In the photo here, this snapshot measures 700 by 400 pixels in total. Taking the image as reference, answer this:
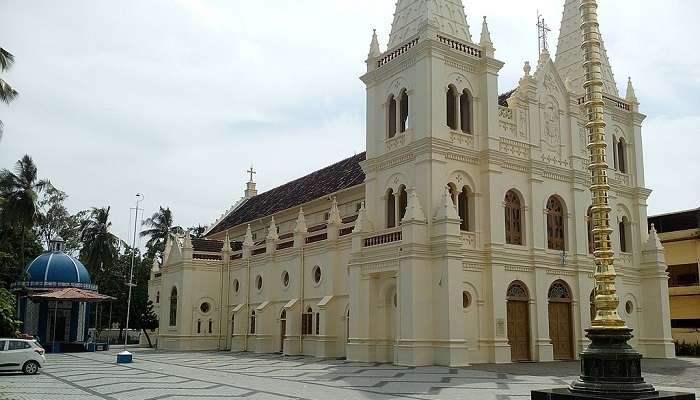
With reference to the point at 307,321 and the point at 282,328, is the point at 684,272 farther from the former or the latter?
the point at 282,328

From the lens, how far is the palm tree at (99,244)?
62406 mm

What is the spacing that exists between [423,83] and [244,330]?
21192 millimetres

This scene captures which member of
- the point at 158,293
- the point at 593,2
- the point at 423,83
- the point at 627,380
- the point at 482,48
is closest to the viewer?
the point at 627,380

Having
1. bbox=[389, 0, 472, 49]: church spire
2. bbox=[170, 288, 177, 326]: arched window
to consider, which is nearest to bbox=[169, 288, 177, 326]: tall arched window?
bbox=[170, 288, 177, 326]: arched window

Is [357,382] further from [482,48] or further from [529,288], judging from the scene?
[482,48]

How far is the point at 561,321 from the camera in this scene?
32.3 m

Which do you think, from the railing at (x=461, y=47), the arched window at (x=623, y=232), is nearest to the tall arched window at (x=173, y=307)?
the railing at (x=461, y=47)

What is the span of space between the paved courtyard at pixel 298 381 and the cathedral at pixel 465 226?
269 centimetres

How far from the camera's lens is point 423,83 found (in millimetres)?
30062

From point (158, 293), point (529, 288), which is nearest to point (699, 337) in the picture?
point (529, 288)

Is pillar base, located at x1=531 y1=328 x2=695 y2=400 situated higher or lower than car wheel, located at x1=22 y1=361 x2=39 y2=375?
higher

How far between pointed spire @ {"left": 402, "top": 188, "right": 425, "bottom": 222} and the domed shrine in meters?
24.4

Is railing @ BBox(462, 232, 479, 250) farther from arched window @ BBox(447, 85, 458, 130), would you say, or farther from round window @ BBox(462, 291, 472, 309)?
arched window @ BBox(447, 85, 458, 130)

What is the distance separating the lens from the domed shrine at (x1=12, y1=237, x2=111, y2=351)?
4450cm
